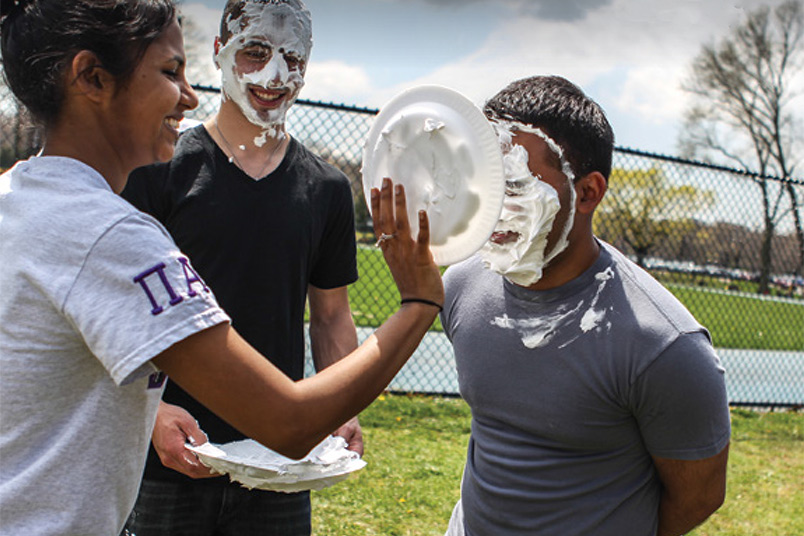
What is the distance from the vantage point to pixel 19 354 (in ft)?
4.08

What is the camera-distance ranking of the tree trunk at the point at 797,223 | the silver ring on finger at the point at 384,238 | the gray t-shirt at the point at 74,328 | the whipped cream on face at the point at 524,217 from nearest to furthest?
the gray t-shirt at the point at 74,328 → the silver ring on finger at the point at 384,238 → the whipped cream on face at the point at 524,217 → the tree trunk at the point at 797,223

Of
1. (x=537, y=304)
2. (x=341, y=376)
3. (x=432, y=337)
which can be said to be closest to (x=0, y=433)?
(x=341, y=376)

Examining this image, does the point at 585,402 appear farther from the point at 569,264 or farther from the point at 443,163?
the point at 443,163

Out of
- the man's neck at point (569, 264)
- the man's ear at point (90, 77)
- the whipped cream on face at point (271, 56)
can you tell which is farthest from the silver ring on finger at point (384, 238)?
the whipped cream on face at point (271, 56)

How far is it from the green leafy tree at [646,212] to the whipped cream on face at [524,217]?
8.28m

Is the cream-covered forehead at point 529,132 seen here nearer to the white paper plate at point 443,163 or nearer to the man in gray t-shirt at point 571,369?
the man in gray t-shirt at point 571,369

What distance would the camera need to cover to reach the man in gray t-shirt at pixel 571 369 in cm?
182

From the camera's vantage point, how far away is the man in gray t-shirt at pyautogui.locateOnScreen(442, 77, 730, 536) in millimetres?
1818

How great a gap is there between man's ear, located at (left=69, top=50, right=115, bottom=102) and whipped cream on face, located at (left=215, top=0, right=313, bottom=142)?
1127 millimetres

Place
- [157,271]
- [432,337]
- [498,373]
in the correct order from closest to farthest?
[157,271]
[498,373]
[432,337]

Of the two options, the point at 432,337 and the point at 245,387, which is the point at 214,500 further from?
the point at 432,337

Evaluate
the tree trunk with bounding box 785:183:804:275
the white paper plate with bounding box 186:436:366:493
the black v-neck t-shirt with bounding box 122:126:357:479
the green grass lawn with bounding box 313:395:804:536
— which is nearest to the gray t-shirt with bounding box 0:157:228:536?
the white paper plate with bounding box 186:436:366:493

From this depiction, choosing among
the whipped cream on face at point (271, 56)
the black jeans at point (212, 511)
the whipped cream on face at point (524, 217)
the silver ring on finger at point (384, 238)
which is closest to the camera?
the silver ring on finger at point (384, 238)

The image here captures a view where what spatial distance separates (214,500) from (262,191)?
102 centimetres
